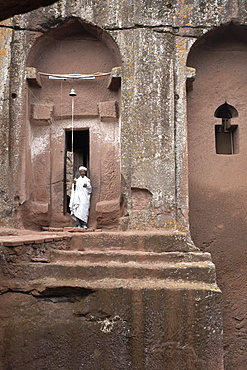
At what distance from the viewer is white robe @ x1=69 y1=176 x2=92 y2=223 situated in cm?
725

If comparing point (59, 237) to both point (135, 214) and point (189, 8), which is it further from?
point (189, 8)

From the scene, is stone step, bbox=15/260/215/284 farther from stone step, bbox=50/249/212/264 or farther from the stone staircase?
stone step, bbox=50/249/212/264

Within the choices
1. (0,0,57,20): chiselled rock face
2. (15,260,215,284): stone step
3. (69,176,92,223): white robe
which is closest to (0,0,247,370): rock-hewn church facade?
(15,260,215,284): stone step

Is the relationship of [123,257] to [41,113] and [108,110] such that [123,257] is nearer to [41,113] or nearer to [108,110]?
[108,110]

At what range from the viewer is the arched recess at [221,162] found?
23.3ft

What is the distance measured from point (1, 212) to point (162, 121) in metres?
3.41

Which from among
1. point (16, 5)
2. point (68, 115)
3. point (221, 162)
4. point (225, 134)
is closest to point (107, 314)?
point (16, 5)

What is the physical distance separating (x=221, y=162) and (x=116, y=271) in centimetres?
361

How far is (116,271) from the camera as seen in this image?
499cm

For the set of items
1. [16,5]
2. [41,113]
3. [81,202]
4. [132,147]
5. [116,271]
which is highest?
[41,113]

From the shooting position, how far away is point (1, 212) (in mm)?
6762

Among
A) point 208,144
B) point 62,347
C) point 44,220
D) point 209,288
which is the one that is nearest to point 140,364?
point 62,347

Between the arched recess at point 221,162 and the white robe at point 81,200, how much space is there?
6.78 ft

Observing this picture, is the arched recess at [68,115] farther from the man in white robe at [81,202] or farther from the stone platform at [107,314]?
the stone platform at [107,314]
